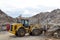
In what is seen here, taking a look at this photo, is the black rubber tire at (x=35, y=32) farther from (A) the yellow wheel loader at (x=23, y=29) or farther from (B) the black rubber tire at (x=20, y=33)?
(B) the black rubber tire at (x=20, y=33)

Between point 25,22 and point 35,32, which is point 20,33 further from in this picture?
point 35,32

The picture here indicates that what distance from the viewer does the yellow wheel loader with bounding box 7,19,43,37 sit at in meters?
22.3

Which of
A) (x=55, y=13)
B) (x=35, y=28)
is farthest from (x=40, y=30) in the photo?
(x=55, y=13)

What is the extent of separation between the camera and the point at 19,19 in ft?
76.9

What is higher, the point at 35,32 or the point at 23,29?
the point at 23,29

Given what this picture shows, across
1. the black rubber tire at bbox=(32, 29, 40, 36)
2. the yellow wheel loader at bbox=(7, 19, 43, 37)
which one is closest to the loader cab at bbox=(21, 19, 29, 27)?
the yellow wheel loader at bbox=(7, 19, 43, 37)

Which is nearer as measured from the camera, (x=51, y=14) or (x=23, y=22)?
(x=23, y=22)

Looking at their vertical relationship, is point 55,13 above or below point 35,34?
above

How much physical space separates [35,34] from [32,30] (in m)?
0.67

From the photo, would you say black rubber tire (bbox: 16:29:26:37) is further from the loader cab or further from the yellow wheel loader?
→ the loader cab

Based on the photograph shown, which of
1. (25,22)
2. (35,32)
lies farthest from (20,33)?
(35,32)

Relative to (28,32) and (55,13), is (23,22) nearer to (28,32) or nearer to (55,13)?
(28,32)

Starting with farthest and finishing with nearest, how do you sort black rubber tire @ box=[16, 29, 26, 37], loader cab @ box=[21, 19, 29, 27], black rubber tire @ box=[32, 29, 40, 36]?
loader cab @ box=[21, 19, 29, 27]
black rubber tire @ box=[32, 29, 40, 36]
black rubber tire @ box=[16, 29, 26, 37]

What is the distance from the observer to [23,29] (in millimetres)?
22453
